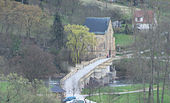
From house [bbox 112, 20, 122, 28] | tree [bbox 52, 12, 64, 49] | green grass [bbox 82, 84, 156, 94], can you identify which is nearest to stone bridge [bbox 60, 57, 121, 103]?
green grass [bbox 82, 84, 156, 94]

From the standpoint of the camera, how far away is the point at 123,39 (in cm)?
6675

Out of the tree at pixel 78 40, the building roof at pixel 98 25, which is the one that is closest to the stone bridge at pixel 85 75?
the tree at pixel 78 40

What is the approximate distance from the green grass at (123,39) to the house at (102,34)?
3056 mm

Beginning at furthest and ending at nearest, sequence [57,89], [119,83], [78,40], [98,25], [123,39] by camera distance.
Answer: [123,39] → [98,25] → [78,40] → [119,83] → [57,89]

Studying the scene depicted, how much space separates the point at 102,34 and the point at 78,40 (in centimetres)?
531

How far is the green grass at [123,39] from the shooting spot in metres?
64.5

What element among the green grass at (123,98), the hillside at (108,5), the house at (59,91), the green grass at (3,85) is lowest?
the green grass at (123,98)

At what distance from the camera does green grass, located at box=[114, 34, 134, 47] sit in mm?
64500

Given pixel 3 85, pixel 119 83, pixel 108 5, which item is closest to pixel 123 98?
pixel 119 83

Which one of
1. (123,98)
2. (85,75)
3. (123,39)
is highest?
(123,39)

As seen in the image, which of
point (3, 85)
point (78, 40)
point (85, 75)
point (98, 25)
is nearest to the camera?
point (3, 85)

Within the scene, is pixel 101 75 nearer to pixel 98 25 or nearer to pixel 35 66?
pixel 35 66

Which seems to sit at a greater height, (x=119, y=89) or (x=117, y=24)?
(x=117, y=24)

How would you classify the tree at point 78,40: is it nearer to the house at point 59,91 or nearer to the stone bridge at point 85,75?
the stone bridge at point 85,75
